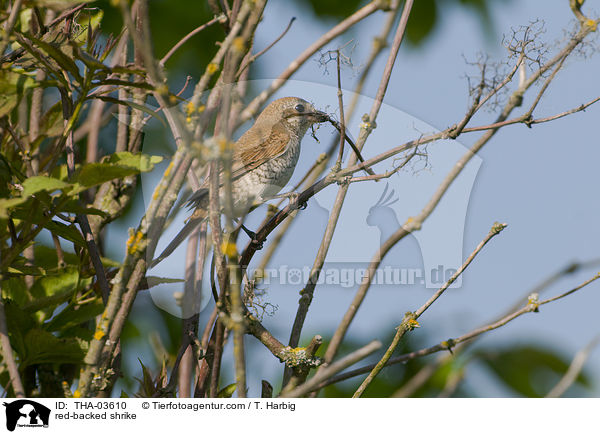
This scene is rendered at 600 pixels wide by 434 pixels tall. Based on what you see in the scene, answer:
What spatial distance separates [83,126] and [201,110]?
992 millimetres

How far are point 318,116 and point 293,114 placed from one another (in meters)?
0.19

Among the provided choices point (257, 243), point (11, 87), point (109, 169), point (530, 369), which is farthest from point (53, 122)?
point (530, 369)

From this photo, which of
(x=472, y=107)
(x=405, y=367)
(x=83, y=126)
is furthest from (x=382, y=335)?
(x=83, y=126)

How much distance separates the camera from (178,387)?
4.00 feet

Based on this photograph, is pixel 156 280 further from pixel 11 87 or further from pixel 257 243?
pixel 11 87

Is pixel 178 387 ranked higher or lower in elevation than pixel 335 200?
lower

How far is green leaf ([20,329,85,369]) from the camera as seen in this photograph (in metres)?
1.10

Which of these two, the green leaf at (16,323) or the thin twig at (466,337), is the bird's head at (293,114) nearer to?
the thin twig at (466,337)

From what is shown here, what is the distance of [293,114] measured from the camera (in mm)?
1511

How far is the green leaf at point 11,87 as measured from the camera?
113 cm

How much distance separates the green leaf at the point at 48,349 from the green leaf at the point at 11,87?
0.43 m

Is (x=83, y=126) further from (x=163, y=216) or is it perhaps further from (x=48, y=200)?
(x=163, y=216)

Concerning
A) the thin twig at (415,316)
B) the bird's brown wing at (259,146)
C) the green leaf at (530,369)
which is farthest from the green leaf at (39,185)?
the green leaf at (530,369)
